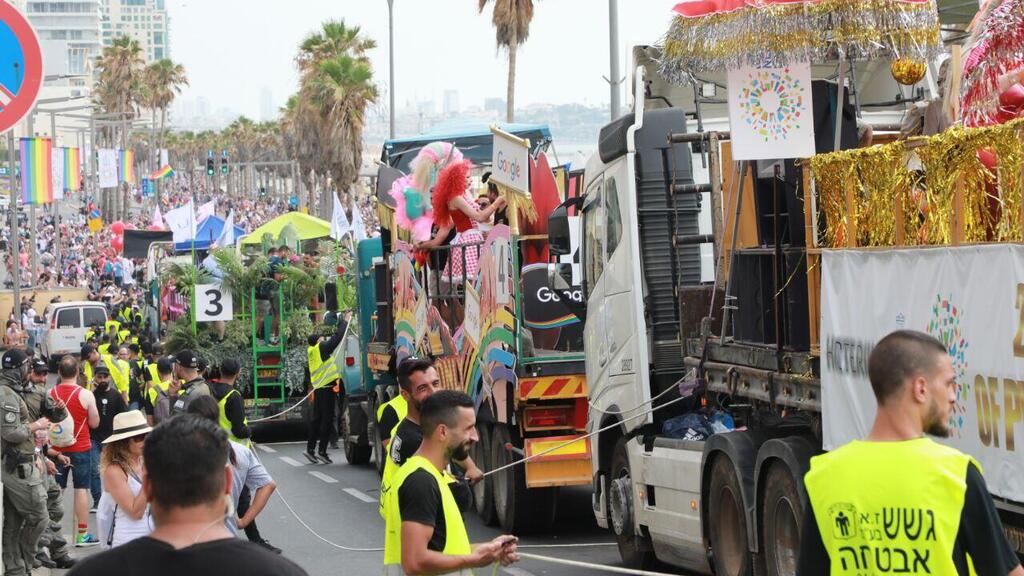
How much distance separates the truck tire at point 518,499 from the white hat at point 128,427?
6045mm

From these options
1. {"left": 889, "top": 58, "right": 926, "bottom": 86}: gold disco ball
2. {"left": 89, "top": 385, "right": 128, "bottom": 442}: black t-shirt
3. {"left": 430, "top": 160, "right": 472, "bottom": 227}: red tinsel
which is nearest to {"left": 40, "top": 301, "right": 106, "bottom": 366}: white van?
{"left": 89, "top": 385, "right": 128, "bottom": 442}: black t-shirt

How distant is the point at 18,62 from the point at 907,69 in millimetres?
5025

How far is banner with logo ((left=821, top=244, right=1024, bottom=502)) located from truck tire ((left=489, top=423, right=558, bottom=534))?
20.2 feet

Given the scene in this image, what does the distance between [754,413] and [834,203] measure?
203 cm

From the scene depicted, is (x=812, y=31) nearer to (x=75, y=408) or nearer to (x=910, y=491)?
(x=910, y=491)

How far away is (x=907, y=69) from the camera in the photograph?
9406mm

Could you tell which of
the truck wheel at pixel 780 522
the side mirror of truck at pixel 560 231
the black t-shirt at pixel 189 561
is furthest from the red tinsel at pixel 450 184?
the black t-shirt at pixel 189 561

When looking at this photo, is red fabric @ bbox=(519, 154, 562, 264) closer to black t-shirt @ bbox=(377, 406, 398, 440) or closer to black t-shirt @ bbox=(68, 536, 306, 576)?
black t-shirt @ bbox=(377, 406, 398, 440)

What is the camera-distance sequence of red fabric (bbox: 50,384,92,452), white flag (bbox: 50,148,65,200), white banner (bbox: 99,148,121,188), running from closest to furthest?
red fabric (bbox: 50,384,92,452) < white flag (bbox: 50,148,65,200) < white banner (bbox: 99,148,121,188)

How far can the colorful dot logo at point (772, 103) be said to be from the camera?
9070 millimetres

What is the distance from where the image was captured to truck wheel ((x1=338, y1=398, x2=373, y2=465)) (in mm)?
21500

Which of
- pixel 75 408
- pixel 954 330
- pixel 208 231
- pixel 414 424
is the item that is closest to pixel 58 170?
pixel 208 231

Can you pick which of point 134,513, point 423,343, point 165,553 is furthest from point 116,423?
point 423,343

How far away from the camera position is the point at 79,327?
133ft
